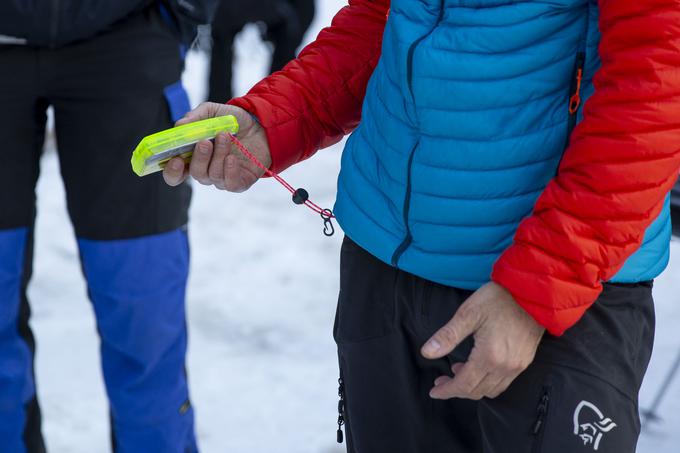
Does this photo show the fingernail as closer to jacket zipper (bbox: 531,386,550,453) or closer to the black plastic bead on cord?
jacket zipper (bbox: 531,386,550,453)

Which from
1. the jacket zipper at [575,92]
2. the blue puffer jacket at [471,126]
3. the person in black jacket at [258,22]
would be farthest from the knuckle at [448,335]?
the person in black jacket at [258,22]

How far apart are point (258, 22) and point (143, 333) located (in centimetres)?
278

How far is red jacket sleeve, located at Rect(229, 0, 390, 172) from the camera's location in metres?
1.35

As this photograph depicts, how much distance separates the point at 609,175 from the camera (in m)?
0.96

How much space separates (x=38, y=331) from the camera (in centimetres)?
298

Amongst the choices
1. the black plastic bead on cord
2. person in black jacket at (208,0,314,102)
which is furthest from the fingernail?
person in black jacket at (208,0,314,102)

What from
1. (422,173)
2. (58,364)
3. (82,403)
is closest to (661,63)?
(422,173)

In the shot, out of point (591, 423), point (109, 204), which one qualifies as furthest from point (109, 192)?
point (591, 423)

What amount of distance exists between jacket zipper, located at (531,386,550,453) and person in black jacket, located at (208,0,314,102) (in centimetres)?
350

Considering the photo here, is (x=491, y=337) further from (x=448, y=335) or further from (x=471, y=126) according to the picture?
(x=471, y=126)

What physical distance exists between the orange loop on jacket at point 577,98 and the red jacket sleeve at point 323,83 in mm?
407

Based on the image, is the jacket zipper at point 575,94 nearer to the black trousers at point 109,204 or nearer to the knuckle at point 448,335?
the knuckle at point 448,335

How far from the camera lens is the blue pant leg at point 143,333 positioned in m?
1.94

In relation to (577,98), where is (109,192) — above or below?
below
